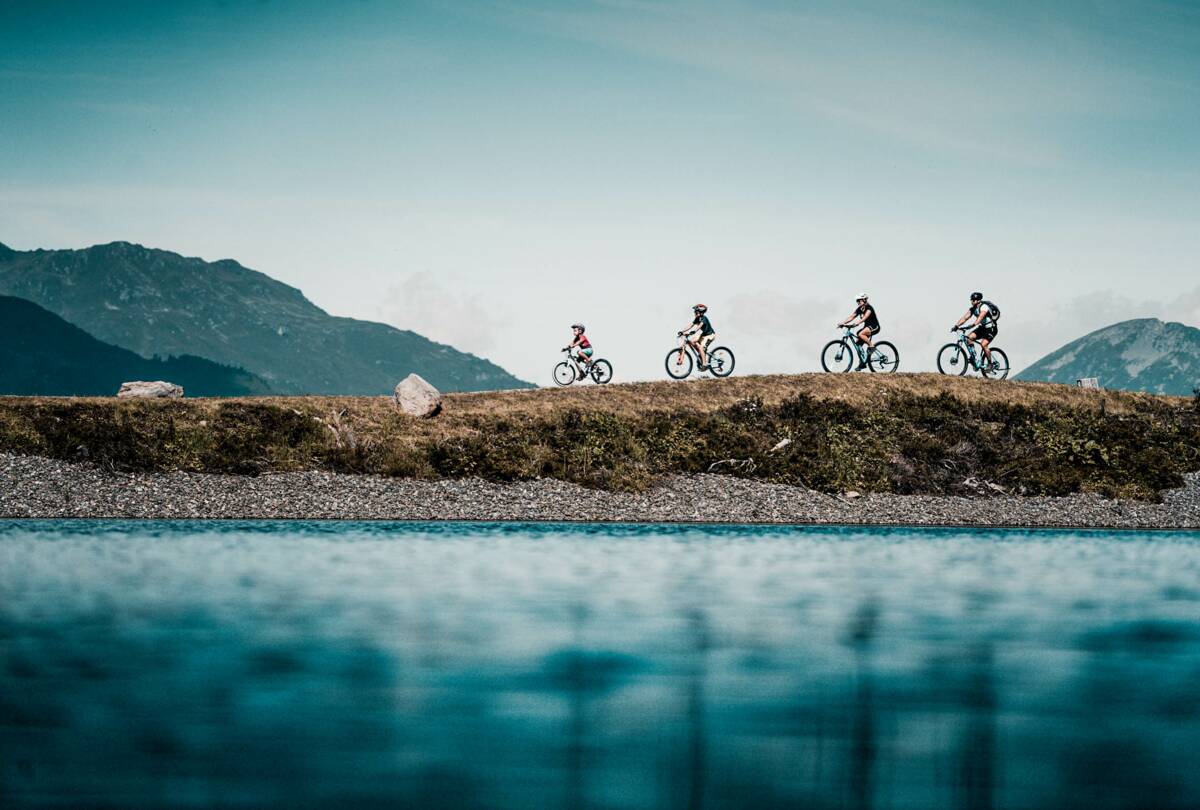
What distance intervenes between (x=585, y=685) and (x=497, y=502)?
27.9 metres

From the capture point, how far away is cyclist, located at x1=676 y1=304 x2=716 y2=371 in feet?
173

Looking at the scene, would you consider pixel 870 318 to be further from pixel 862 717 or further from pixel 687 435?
pixel 862 717

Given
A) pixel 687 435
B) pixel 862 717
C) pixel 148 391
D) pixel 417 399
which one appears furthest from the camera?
pixel 148 391

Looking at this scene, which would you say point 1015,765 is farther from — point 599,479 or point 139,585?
point 599,479

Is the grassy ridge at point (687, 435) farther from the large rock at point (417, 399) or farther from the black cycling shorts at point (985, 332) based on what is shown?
the black cycling shorts at point (985, 332)

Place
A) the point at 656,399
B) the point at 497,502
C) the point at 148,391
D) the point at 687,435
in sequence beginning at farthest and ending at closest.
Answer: the point at 656,399, the point at 148,391, the point at 687,435, the point at 497,502

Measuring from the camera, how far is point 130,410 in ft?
149

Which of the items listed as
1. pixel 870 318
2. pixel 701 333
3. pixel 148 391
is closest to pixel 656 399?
pixel 701 333

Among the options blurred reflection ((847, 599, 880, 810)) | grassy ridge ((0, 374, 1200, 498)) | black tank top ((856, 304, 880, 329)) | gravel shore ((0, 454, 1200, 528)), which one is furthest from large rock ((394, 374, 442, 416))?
blurred reflection ((847, 599, 880, 810))

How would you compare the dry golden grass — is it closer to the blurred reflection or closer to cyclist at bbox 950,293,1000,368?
cyclist at bbox 950,293,1000,368

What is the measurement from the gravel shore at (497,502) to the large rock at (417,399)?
732 cm

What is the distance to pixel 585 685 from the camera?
12.6 meters

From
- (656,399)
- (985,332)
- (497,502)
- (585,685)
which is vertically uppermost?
(985,332)

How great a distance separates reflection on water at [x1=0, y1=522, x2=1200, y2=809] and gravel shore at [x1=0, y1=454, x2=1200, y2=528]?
12.7m
